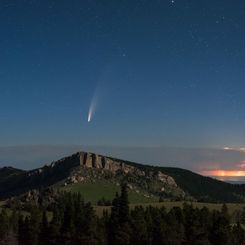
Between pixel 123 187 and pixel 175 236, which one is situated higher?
pixel 123 187

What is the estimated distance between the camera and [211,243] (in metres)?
156

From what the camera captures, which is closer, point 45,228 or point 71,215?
point 71,215

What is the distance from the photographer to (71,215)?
162875 mm

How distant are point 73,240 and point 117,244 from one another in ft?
43.5

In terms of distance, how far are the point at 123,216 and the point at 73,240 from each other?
53.6ft

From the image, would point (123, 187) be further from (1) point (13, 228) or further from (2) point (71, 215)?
(1) point (13, 228)

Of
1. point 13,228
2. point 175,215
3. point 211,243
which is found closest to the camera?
point 211,243

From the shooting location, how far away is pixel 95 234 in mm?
158250

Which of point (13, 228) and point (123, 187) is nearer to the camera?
point (123, 187)

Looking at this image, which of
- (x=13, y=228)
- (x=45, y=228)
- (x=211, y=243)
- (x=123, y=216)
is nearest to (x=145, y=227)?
(x=123, y=216)

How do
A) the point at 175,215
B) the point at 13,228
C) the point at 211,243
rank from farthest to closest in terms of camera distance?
the point at 13,228
the point at 175,215
the point at 211,243

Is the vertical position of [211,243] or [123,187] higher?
[123,187]

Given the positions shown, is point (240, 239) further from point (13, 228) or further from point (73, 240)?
point (13, 228)

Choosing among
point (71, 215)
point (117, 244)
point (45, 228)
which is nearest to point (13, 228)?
point (45, 228)
